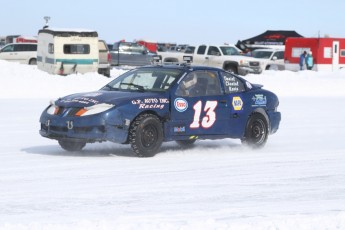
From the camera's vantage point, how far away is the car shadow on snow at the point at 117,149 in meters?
11.7

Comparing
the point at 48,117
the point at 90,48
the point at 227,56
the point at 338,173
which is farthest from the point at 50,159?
the point at 227,56

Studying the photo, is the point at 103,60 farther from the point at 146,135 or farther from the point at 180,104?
the point at 146,135

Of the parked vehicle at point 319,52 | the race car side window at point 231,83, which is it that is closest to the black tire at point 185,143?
the race car side window at point 231,83

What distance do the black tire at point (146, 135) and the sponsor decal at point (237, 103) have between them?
170 cm

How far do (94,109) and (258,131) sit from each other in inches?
128

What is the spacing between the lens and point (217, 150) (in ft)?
41.6

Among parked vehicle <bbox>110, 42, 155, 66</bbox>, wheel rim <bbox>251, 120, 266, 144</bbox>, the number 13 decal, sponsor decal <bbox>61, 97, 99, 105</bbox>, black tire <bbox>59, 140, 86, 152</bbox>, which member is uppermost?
parked vehicle <bbox>110, 42, 155, 66</bbox>

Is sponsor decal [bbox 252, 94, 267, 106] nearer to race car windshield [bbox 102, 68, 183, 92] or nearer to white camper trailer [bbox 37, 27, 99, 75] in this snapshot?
race car windshield [bbox 102, 68, 183, 92]

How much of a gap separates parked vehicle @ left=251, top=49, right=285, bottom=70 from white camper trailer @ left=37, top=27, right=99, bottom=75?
10.5m

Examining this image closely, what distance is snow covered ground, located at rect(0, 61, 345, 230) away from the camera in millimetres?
6953

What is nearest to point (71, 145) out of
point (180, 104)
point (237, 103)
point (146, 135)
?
point (146, 135)

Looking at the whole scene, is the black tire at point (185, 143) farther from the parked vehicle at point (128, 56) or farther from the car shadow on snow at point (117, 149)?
the parked vehicle at point (128, 56)

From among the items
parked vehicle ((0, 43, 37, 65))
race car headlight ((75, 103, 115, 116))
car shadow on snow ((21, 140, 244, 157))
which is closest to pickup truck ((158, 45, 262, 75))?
parked vehicle ((0, 43, 37, 65))

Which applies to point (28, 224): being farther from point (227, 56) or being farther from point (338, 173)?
point (227, 56)
